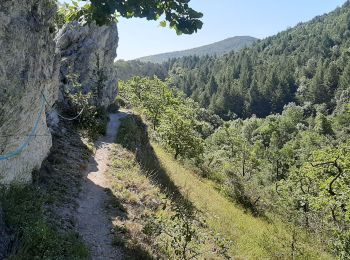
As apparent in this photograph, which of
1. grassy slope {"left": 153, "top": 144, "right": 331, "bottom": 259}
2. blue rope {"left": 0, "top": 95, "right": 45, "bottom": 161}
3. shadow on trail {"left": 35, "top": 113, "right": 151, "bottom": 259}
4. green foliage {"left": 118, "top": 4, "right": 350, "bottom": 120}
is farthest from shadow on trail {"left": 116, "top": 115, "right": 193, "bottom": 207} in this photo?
green foliage {"left": 118, "top": 4, "right": 350, "bottom": 120}

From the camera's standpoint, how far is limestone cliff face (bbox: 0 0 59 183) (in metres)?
8.20

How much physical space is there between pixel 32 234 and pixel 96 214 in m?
4.47

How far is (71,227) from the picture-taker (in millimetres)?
9906

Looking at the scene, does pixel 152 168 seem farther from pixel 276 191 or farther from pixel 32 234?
pixel 276 191

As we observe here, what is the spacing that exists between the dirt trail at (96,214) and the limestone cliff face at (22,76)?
6.66ft

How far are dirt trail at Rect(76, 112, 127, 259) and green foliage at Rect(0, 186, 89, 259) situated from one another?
746 mm

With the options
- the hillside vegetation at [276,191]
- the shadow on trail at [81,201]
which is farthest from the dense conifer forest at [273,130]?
the shadow on trail at [81,201]

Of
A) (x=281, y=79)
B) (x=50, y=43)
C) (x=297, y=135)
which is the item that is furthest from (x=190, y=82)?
(x=50, y=43)

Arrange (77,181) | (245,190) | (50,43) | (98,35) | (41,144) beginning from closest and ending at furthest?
(50,43) < (41,144) < (77,181) < (245,190) < (98,35)

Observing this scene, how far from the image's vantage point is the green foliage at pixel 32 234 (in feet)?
22.8

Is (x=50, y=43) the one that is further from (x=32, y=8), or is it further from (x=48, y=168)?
(x=48, y=168)

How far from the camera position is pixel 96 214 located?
11648 millimetres

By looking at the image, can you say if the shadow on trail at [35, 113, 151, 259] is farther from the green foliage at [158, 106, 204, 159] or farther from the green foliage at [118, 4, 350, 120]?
the green foliage at [118, 4, 350, 120]

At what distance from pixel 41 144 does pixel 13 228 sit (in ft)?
18.5
